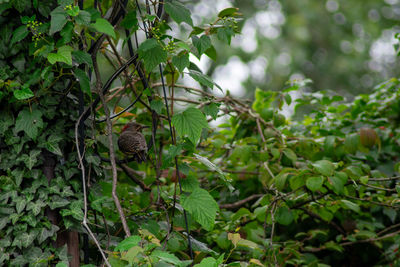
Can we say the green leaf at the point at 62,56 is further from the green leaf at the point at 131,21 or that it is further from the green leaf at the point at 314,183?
the green leaf at the point at 314,183

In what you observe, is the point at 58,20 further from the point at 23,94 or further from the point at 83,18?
the point at 23,94

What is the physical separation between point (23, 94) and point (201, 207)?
662 mm

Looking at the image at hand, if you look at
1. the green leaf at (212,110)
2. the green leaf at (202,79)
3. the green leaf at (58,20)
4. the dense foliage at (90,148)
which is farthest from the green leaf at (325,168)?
the green leaf at (58,20)

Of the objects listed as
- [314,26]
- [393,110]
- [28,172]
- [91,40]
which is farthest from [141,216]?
[314,26]

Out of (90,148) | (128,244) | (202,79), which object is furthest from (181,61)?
(128,244)

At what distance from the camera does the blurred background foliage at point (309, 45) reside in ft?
28.1

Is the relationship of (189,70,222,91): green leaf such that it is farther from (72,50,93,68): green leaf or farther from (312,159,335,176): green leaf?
(312,159,335,176): green leaf

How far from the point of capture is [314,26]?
962 cm

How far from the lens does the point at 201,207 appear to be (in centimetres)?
125

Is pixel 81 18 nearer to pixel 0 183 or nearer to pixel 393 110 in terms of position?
pixel 0 183

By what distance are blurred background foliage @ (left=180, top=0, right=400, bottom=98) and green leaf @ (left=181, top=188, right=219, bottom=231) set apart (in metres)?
7.06

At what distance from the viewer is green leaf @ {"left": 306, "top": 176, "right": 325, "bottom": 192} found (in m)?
1.62

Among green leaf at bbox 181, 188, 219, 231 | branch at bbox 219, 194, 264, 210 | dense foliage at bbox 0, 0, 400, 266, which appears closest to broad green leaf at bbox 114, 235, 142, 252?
dense foliage at bbox 0, 0, 400, 266

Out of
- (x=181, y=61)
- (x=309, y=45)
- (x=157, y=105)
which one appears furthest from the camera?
(x=309, y=45)
